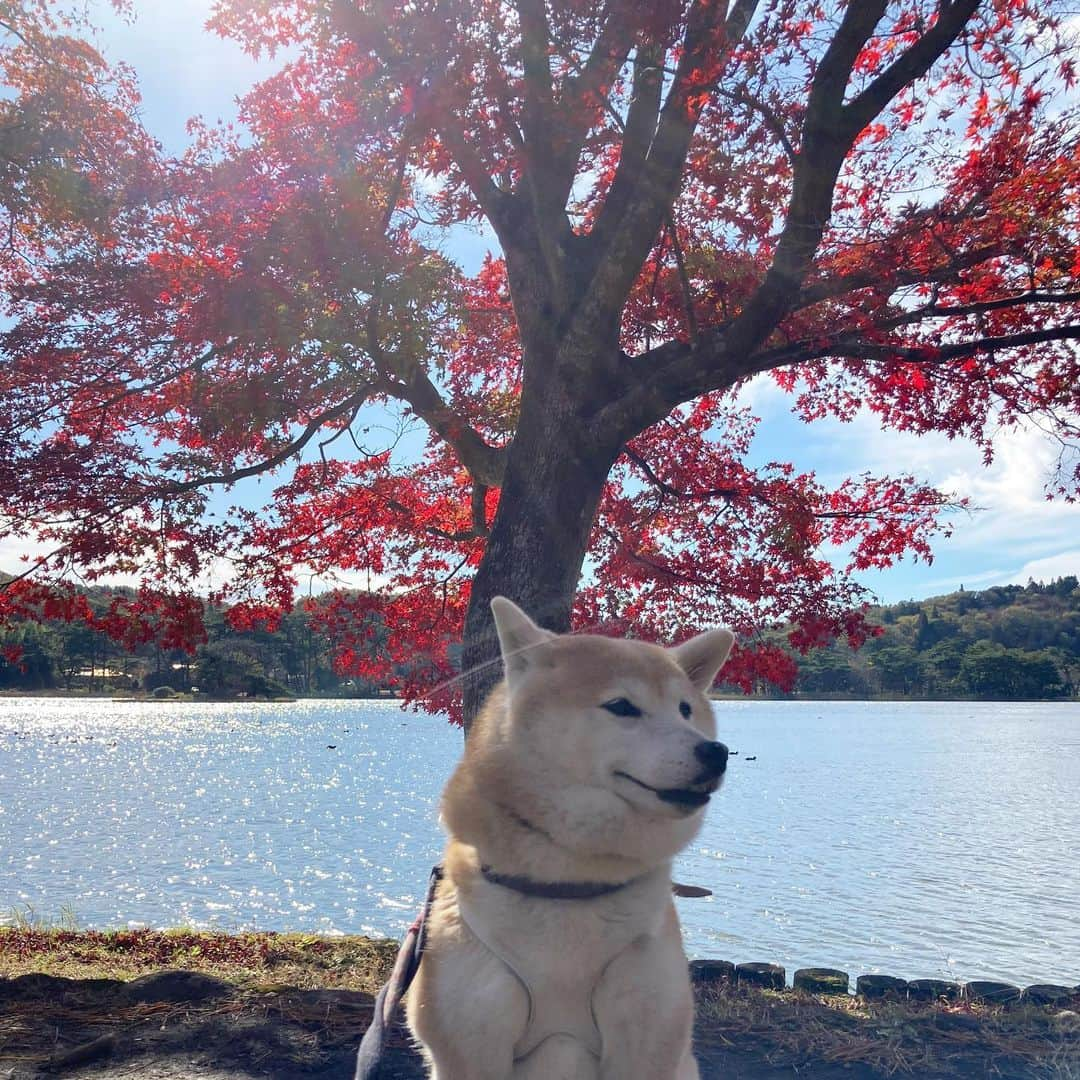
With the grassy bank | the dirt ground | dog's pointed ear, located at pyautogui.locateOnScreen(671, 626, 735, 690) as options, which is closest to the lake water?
dog's pointed ear, located at pyautogui.locateOnScreen(671, 626, 735, 690)

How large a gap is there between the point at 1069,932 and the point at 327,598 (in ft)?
38.9

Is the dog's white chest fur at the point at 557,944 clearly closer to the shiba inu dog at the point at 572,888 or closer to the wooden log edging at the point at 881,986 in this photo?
the shiba inu dog at the point at 572,888

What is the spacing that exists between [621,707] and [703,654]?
0.48 meters

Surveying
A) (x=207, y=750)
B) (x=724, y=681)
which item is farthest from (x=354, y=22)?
(x=207, y=750)

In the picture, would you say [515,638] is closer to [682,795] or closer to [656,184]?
[682,795]

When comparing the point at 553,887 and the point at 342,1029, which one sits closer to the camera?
the point at 553,887

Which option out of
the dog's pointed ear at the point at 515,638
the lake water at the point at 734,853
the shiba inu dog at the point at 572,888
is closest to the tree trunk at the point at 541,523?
the lake water at the point at 734,853

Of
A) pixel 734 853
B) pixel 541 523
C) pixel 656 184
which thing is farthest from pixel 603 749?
pixel 734 853

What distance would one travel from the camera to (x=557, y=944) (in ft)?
7.58

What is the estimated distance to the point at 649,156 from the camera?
6.54m

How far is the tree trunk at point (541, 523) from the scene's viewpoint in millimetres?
6051

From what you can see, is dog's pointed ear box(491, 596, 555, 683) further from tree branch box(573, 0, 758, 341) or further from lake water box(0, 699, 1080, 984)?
tree branch box(573, 0, 758, 341)

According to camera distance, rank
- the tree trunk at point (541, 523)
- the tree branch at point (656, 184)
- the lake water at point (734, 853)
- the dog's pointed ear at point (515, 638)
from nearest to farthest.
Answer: the dog's pointed ear at point (515, 638), the tree trunk at point (541, 523), the tree branch at point (656, 184), the lake water at point (734, 853)

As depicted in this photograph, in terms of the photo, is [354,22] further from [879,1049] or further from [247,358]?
[879,1049]
